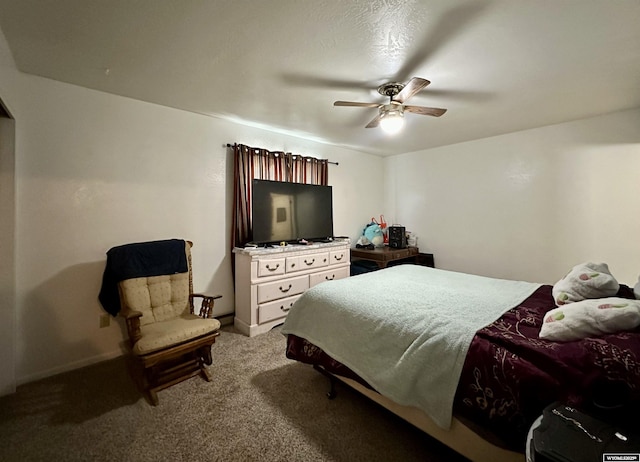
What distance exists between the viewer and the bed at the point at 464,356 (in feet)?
3.48

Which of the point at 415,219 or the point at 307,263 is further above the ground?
the point at 415,219

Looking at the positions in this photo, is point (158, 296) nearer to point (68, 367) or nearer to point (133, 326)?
point (133, 326)

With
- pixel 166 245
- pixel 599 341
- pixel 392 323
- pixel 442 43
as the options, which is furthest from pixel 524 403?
pixel 166 245

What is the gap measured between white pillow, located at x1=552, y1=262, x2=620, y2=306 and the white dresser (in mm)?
2429

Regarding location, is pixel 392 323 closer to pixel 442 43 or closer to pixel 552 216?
pixel 442 43

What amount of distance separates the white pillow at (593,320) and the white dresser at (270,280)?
2.44 meters

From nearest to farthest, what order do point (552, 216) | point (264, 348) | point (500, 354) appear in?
point (500, 354) < point (264, 348) < point (552, 216)

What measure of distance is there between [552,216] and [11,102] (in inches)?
222

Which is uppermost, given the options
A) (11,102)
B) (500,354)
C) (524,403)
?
(11,102)

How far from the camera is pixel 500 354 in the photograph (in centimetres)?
120

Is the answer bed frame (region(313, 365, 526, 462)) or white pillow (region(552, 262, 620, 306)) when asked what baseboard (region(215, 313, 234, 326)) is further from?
white pillow (region(552, 262, 620, 306))

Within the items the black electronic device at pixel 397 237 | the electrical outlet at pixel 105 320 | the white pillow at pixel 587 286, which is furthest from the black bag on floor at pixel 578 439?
the black electronic device at pixel 397 237

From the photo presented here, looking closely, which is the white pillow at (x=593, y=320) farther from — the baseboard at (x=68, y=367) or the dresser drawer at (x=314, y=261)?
the baseboard at (x=68, y=367)

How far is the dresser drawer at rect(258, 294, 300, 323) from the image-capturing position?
9.82 feet
